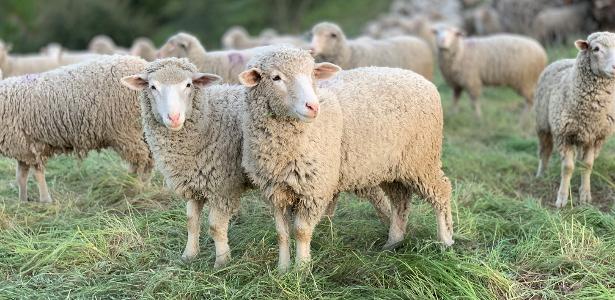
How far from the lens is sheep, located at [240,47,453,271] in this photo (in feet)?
11.4

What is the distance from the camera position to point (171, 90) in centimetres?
366

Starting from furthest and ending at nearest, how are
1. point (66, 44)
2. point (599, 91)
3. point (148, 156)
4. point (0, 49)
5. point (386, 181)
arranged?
point (66, 44), point (0, 49), point (148, 156), point (599, 91), point (386, 181)

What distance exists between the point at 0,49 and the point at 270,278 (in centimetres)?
686

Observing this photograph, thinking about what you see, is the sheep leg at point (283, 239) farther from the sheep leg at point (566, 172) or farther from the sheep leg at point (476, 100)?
the sheep leg at point (476, 100)

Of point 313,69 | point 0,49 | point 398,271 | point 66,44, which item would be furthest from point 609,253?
point 66,44

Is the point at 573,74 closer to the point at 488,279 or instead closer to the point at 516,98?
the point at 488,279

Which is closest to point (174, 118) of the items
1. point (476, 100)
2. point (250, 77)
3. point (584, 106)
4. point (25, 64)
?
point (250, 77)

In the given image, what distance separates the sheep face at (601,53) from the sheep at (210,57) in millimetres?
2940

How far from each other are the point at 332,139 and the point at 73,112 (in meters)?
2.47

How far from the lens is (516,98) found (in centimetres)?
1044

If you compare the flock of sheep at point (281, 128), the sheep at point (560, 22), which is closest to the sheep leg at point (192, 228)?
the flock of sheep at point (281, 128)

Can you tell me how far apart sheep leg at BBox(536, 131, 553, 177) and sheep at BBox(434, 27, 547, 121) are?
2880 mm

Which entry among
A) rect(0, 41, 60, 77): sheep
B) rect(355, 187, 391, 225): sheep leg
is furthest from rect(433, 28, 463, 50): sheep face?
rect(0, 41, 60, 77): sheep

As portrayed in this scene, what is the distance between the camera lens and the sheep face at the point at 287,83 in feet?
11.0
